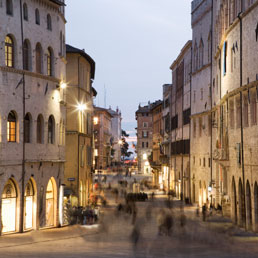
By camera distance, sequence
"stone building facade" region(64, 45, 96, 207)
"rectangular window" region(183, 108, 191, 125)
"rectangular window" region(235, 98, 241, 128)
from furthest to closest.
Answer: "rectangular window" region(183, 108, 191, 125) < "stone building facade" region(64, 45, 96, 207) < "rectangular window" region(235, 98, 241, 128)

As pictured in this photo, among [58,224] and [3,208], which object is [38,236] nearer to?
[3,208]

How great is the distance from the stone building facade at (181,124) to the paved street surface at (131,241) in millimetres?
25938

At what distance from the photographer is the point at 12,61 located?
3594cm

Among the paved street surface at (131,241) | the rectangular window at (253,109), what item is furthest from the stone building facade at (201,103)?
the rectangular window at (253,109)

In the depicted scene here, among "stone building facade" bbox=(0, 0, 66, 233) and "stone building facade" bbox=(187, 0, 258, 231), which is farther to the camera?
"stone building facade" bbox=(187, 0, 258, 231)

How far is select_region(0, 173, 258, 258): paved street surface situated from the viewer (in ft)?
87.0

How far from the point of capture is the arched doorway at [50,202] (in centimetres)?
3988

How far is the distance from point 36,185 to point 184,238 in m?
10.2

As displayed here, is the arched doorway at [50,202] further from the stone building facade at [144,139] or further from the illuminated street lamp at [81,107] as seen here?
the stone building facade at [144,139]

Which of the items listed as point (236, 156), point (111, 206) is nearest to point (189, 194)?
point (111, 206)

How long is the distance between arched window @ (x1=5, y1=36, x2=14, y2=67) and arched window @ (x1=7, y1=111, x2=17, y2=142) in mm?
2755

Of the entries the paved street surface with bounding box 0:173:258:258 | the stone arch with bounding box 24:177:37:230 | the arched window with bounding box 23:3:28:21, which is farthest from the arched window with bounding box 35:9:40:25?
the paved street surface with bounding box 0:173:258:258

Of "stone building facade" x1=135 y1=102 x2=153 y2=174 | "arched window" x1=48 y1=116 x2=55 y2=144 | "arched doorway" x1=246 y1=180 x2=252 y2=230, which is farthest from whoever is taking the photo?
"stone building facade" x1=135 y1=102 x2=153 y2=174

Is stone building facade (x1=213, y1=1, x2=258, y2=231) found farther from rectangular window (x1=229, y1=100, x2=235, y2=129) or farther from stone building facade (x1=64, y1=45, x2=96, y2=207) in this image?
stone building facade (x1=64, y1=45, x2=96, y2=207)
